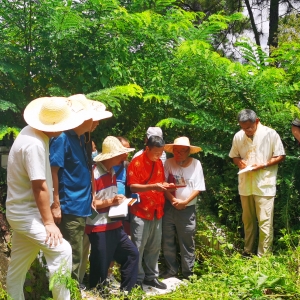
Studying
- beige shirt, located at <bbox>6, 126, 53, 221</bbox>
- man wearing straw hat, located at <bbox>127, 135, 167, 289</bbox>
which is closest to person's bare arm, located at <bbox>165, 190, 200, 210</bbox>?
man wearing straw hat, located at <bbox>127, 135, 167, 289</bbox>

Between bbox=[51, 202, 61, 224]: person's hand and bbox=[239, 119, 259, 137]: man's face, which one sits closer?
bbox=[51, 202, 61, 224]: person's hand

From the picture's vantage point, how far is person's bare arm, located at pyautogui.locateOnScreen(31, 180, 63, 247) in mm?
3562

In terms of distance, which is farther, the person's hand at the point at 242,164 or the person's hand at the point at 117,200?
the person's hand at the point at 242,164

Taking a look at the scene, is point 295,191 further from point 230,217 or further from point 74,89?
point 74,89

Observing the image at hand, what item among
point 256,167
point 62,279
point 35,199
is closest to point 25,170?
point 35,199

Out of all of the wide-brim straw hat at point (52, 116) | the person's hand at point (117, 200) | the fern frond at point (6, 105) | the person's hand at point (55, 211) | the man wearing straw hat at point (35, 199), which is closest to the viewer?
the man wearing straw hat at point (35, 199)

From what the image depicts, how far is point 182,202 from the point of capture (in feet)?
18.6

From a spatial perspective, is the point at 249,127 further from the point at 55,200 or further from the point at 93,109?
the point at 55,200

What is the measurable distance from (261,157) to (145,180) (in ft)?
4.97

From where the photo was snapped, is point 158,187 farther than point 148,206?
No

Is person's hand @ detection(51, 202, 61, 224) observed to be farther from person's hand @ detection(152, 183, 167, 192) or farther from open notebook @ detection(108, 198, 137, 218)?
person's hand @ detection(152, 183, 167, 192)

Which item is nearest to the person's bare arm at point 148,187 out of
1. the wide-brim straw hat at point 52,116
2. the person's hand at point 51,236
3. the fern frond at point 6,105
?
the wide-brim straw hat at point 52,116

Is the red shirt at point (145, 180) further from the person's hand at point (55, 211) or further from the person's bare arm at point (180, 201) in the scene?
the person's hand at point (55, 211)

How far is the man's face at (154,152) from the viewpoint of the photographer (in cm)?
529
